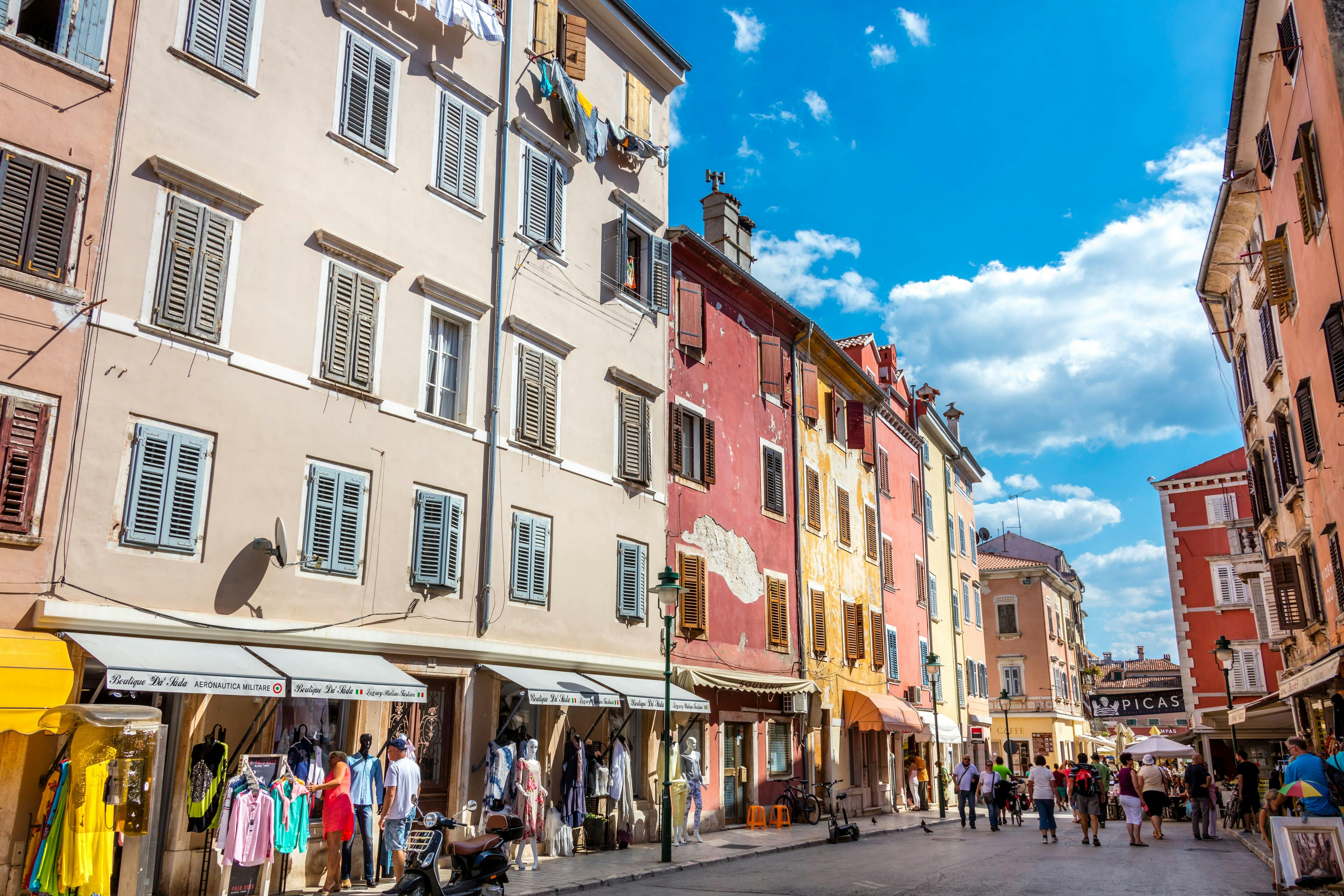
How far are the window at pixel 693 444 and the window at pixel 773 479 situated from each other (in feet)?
9.30

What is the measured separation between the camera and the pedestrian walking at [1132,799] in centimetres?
2014

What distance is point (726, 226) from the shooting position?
28.3 metres

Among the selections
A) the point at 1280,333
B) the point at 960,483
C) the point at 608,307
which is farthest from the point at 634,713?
the point at 960,483

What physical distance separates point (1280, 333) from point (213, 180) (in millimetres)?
21635

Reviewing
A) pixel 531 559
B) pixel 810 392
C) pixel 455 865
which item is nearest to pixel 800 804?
pixel 810 392

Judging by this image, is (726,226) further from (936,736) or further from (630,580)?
(936,736)

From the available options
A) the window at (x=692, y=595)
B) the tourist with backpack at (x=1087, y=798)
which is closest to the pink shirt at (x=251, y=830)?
the window at (x=692, y=595)

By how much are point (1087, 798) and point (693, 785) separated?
826cm

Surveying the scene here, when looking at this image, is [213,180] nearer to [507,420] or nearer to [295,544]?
[295,544]

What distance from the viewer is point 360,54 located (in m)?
15.7

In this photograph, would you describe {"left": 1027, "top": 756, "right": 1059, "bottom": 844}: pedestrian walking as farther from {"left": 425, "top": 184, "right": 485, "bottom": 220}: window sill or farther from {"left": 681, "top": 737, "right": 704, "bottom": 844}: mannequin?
{"left": 425, "top": 184, "right": 485, "bottom": 220}: window sill

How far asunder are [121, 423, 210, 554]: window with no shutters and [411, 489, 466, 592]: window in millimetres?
3460

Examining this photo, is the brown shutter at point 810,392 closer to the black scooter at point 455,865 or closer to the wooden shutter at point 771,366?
the wooden shutter at point 771,366

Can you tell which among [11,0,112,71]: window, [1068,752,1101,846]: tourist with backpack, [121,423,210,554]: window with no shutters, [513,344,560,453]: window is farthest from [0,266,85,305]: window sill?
[1068,752,1101,846]: tourist with backpack
